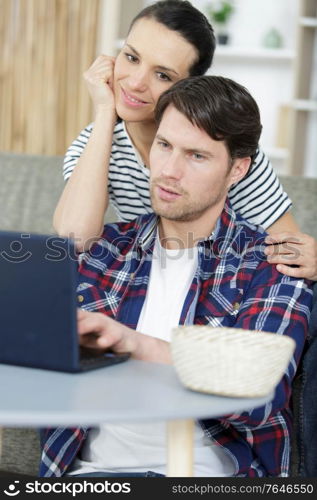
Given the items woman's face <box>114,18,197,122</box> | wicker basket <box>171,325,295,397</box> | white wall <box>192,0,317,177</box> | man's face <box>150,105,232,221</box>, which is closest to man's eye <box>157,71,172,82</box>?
woman's face <box>114,18,197,122</box>

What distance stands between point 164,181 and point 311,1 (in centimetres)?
272

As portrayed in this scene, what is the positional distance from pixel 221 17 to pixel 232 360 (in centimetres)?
357

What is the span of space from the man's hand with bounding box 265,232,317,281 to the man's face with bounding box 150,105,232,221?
154mm

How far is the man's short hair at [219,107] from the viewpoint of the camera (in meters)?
1.73

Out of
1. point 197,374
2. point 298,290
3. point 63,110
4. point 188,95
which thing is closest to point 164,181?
point 188,95

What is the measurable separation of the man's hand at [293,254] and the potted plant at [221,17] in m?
2.78

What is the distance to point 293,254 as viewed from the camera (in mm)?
1709

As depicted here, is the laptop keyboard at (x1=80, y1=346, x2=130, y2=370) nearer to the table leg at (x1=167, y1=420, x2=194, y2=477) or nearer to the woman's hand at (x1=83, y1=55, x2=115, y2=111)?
the table leg at (x1=167, y1=420, x2=194, y2=477)

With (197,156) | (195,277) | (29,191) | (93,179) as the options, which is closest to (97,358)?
(195,277)

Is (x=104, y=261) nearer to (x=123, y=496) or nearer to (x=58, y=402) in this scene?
(x=123, y=496)

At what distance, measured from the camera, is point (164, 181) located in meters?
1.72

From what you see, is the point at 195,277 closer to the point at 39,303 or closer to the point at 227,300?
the point at 227,300

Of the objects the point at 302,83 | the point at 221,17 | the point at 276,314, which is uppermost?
the point at 221,17

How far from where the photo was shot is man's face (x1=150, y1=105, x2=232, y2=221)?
67.7 inches
